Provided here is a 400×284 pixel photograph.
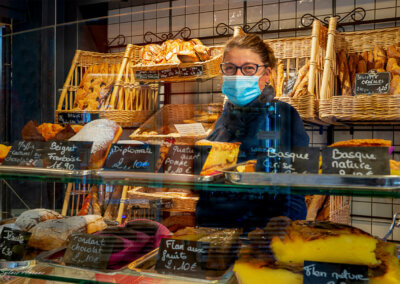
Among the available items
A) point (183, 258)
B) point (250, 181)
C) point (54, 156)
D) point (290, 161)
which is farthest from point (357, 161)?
point (54, 156)

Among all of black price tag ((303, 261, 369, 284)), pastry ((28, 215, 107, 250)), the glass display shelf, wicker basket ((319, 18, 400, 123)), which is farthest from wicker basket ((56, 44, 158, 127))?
black price tag ((303, 261, 369, 284))

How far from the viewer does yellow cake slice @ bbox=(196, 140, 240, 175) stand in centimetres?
106

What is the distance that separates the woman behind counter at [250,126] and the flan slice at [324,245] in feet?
0.23

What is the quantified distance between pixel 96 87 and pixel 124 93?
13 centimetres

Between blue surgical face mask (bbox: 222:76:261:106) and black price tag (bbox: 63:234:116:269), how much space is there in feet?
1.87

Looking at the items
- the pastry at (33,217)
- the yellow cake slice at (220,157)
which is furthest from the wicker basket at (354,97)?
the pastry at (33,217)

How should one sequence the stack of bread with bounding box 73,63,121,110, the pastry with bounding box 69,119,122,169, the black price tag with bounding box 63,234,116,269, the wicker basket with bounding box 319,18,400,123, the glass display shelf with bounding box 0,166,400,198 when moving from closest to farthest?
1. the glass display shelf with bounding box 0,166,400,198
2. the wicker basket with bounding box 319,18,400,123
3. the black price tag with bounding box 63,234,116,269
4. the pastry with bounding box 69,119,122,169
5. the stack of bread with bounding box 73,63,121,110

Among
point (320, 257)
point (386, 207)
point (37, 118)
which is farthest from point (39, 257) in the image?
point (386, 207)

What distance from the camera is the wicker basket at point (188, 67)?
1.15 m

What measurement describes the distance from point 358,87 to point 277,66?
9.3 inches

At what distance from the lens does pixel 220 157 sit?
1071 mm

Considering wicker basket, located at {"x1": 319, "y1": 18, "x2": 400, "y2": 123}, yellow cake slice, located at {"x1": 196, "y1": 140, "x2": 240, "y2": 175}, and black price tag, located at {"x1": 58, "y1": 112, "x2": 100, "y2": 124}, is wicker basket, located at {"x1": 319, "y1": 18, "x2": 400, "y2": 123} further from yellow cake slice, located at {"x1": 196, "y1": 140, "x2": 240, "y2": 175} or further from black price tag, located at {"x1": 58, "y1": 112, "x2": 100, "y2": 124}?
black price tag, located at {"x1": 58, "y1": 112, "x2": 100, "y2": 124}

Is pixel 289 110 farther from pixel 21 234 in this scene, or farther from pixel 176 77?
pixel 21 234

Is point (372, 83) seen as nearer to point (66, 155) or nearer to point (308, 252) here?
point (308, 252)
